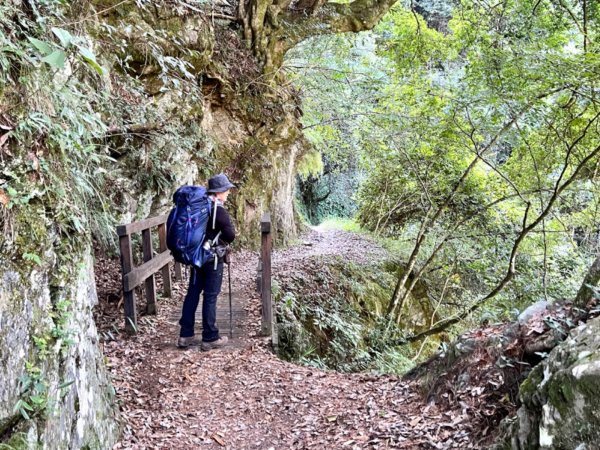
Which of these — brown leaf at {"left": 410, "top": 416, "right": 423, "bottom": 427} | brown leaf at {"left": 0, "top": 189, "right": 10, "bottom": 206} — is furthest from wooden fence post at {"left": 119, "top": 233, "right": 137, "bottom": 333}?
brown leaf at {"left": 410, "top": 416, "right": 423, "bottom": 427}

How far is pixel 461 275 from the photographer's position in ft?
35.1

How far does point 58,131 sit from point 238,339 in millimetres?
3316

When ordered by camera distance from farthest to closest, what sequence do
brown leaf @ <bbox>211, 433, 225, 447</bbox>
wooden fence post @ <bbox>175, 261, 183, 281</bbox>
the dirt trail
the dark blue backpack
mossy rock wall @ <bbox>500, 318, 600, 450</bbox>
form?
wooden fence post @ <bbox>175, 261, 183, 281</bbox> → the dark blue backpack → brown leaf @ <bbox>211, 433, 225, 447</bbox> → the dirt trail → mossy rock wall @ <bbox>500, 318, 600, 450</bbox>

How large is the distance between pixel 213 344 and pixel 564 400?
374 centimetres

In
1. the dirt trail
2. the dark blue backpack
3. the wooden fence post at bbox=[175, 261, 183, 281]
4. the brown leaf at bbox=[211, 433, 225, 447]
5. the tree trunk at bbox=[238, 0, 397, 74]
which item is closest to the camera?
the dirt trail

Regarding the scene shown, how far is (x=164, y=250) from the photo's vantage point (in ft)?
19.9

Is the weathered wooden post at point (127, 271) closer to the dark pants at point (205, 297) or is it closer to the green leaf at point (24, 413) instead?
the dark pants at point (205, 297)

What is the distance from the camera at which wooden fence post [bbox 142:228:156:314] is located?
5309 millimetres

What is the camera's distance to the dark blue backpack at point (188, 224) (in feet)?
14.1

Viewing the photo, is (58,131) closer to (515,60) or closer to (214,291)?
(214,291)

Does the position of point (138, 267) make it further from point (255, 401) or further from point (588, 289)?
point (588, 289)

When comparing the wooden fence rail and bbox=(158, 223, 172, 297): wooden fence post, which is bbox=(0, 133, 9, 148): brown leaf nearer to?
the wooden fence rail

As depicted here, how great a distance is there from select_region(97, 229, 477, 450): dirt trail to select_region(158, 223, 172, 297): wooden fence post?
898 millimetres

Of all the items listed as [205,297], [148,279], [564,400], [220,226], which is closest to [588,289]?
[564,400]
